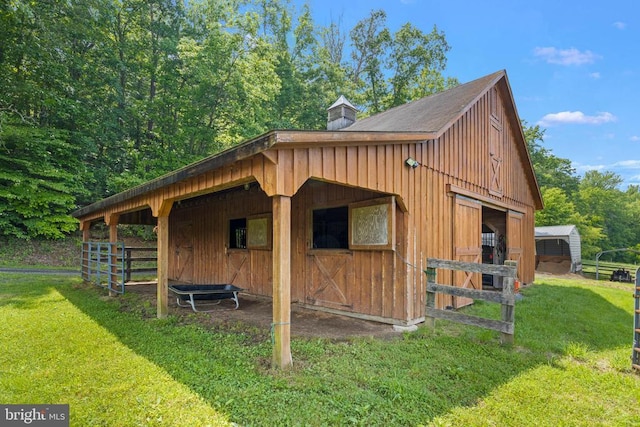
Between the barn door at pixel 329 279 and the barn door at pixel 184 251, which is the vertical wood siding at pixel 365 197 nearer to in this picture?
the barn door at pixel 329 279

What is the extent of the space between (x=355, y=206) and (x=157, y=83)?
16262mm

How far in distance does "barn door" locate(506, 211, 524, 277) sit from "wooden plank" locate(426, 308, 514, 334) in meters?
5.19

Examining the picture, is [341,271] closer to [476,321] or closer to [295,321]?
[295,321]

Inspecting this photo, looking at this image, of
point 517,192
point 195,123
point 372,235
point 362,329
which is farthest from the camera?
point 195,123

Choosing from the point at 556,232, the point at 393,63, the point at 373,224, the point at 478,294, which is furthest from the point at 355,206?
the point at 393,63

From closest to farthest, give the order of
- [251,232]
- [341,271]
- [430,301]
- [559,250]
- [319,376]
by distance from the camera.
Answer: [319,376]
[430,301]
[341,271]
[251,232]
[559,250]

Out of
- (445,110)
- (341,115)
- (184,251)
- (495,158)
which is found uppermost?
(341,115)

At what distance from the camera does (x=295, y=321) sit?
536 cm

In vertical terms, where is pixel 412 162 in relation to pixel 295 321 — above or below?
above

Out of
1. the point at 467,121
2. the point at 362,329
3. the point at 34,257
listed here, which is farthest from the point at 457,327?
the point at 34,257

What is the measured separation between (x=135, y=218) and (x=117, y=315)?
181 inches

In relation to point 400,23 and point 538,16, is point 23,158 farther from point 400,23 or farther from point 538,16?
point 400,23

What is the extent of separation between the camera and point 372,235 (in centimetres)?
537

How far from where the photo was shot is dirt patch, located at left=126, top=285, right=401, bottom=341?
470cm
